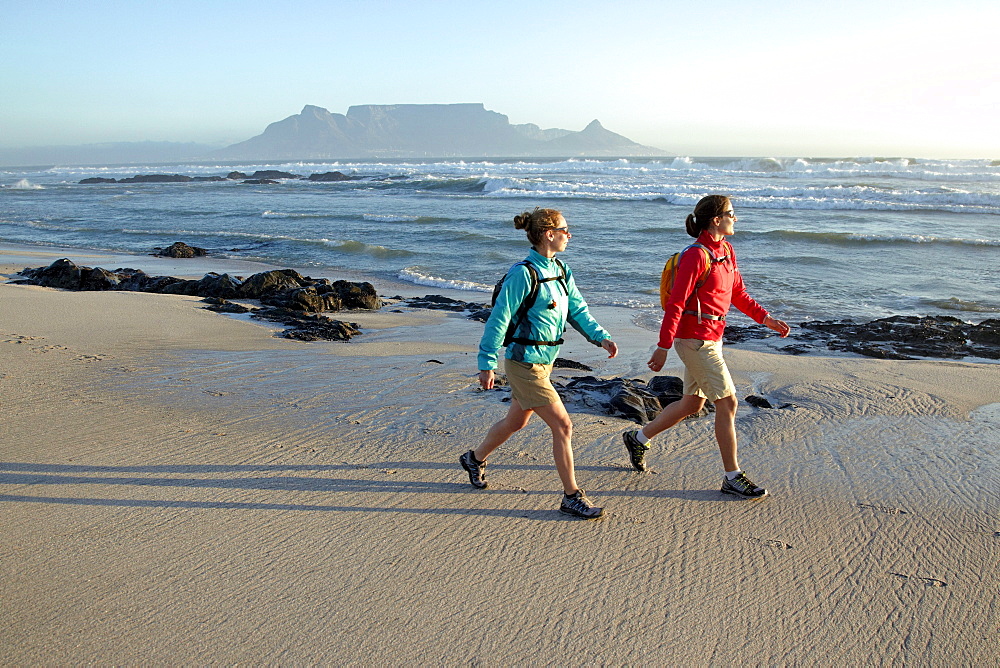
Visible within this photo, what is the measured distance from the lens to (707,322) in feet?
11.9

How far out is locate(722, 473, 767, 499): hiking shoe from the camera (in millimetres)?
3752

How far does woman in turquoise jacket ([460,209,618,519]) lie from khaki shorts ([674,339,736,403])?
0.47 metres

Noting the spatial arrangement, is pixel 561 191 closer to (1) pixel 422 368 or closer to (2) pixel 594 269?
(2) pixel 594 269

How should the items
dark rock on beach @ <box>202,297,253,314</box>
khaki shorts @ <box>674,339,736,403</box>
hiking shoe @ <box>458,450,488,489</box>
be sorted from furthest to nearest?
dark rock on beach @ <box>202,297,253,314</box>
hiking shoe @ <box>458,450,488,489</box>
khaki shorts @ <box>674,339,736,403</box>

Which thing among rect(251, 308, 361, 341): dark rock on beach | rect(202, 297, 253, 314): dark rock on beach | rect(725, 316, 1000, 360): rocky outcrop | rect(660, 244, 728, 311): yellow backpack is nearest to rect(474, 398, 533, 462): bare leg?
rect(660, 244, 728, 311): yellow backpack

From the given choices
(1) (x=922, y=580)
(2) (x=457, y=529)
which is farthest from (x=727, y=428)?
(2) (x=457, y=529)

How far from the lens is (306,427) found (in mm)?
4758

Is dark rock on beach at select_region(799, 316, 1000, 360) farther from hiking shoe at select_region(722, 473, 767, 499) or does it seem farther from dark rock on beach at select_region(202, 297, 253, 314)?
dark rock on beach at select_region(202, 297, 253, 314)

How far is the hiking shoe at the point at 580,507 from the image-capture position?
11.5 feet

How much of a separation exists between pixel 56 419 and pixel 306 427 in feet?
5.80

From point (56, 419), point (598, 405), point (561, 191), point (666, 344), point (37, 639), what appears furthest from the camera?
point (561, 191)

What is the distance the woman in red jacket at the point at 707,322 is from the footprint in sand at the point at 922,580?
0.84 metres

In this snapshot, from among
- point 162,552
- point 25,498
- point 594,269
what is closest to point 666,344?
point 162,552

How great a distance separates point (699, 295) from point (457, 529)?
1.77 meters
